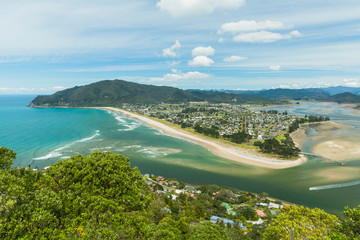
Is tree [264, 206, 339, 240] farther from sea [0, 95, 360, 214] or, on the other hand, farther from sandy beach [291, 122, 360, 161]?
sandy beach [291, 122, 360, 161]

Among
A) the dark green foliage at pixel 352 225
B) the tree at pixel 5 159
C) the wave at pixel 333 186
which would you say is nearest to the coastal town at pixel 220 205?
the wave at pixel 333 186

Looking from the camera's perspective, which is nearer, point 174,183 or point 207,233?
point 207,233

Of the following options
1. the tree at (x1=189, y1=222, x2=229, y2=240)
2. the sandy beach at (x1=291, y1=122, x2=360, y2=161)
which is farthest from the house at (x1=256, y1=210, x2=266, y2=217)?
the sandy beach at (x1=291, y1=122, x2=360, y2=161)

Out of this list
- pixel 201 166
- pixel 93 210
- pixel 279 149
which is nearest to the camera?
pixel 93 210

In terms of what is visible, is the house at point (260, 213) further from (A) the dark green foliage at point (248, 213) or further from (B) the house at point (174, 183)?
(B) the house at point (174, 183)

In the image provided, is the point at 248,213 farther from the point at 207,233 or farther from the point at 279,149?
the point at 279,149

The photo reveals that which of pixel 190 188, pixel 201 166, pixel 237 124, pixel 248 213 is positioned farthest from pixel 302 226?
pixel 237 124

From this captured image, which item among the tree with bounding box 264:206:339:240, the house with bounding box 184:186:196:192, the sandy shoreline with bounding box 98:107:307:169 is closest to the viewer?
the tree with bounding box 264:206:339:240

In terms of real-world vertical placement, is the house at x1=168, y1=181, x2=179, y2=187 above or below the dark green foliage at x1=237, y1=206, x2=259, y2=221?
above

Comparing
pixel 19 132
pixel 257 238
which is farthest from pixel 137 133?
pixel 257 238
